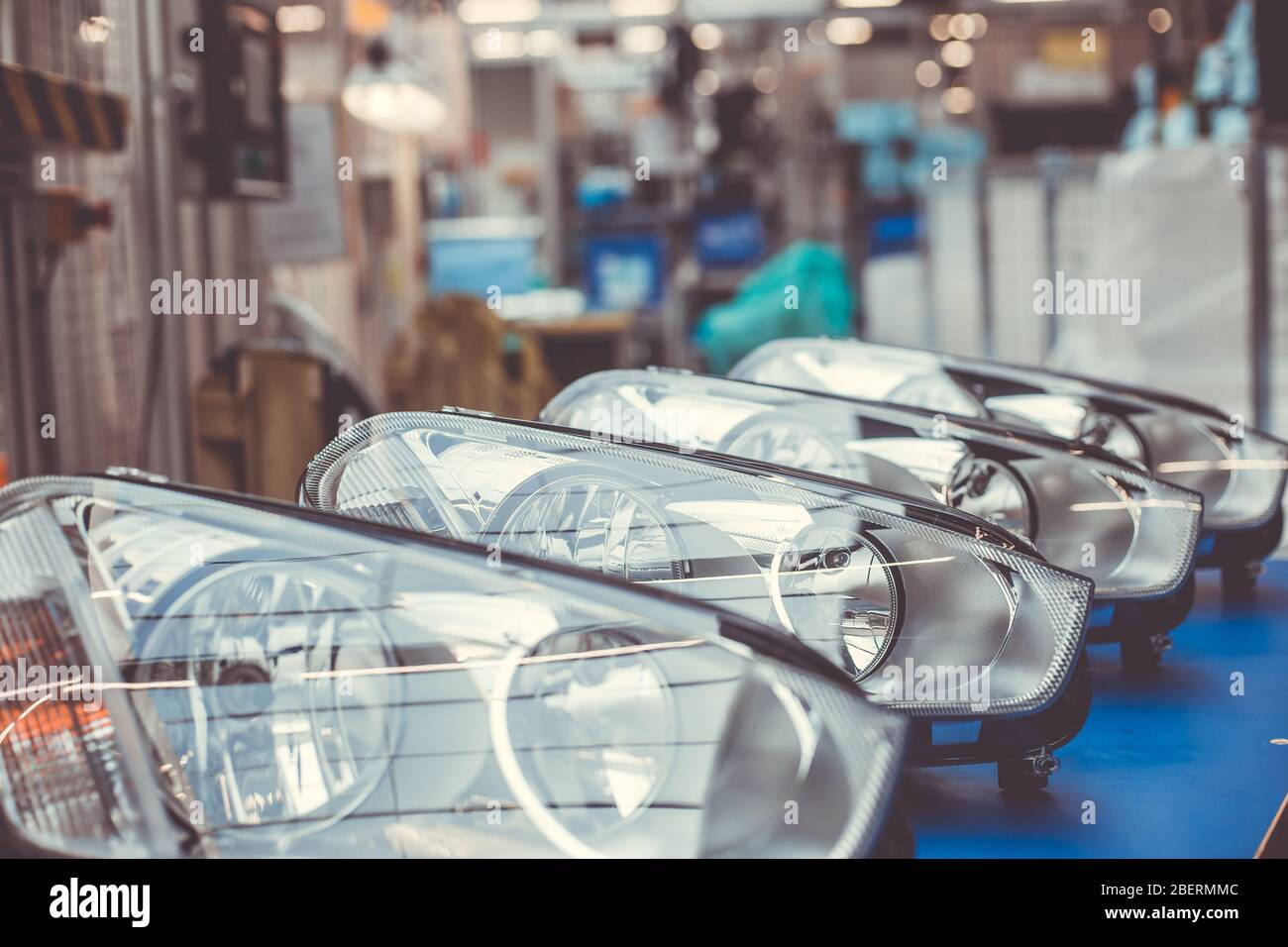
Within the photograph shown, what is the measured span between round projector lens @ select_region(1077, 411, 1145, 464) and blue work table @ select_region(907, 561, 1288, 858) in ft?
1.43

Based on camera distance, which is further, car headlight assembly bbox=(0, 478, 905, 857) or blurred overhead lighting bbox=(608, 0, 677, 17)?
blurred overhead lighting bbox=(608, 0, 677, 17)

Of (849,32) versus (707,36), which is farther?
(707,36)

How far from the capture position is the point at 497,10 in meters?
10.1

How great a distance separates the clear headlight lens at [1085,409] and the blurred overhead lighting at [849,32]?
9.35 meters

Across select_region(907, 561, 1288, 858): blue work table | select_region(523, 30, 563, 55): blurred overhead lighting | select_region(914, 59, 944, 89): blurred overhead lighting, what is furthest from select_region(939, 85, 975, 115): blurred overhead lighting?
select_region(907, 561, 1288, 858): blue work table

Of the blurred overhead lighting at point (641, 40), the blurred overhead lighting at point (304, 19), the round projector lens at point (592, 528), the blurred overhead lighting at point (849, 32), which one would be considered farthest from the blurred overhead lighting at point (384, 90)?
the blurred overhead lighting at point (641, 40)

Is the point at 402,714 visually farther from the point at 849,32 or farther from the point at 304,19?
the point at 849,32

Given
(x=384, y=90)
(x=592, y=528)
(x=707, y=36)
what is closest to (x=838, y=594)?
(x=592, y=528)

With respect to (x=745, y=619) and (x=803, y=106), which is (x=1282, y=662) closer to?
(x=745, y=619)

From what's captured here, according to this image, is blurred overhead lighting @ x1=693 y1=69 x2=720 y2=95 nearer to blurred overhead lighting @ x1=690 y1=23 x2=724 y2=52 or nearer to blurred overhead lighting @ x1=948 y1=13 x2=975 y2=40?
blurred overhead lighting @ x1=690 y1=23 x2=724 y2=52

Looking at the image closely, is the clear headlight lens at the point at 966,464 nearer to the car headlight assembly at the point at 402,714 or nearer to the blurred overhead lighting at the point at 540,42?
the car headlight assembly at the point at 402,714

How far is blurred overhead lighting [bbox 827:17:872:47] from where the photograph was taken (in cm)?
1095

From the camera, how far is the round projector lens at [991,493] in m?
1.64

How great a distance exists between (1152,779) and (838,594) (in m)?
0.33
